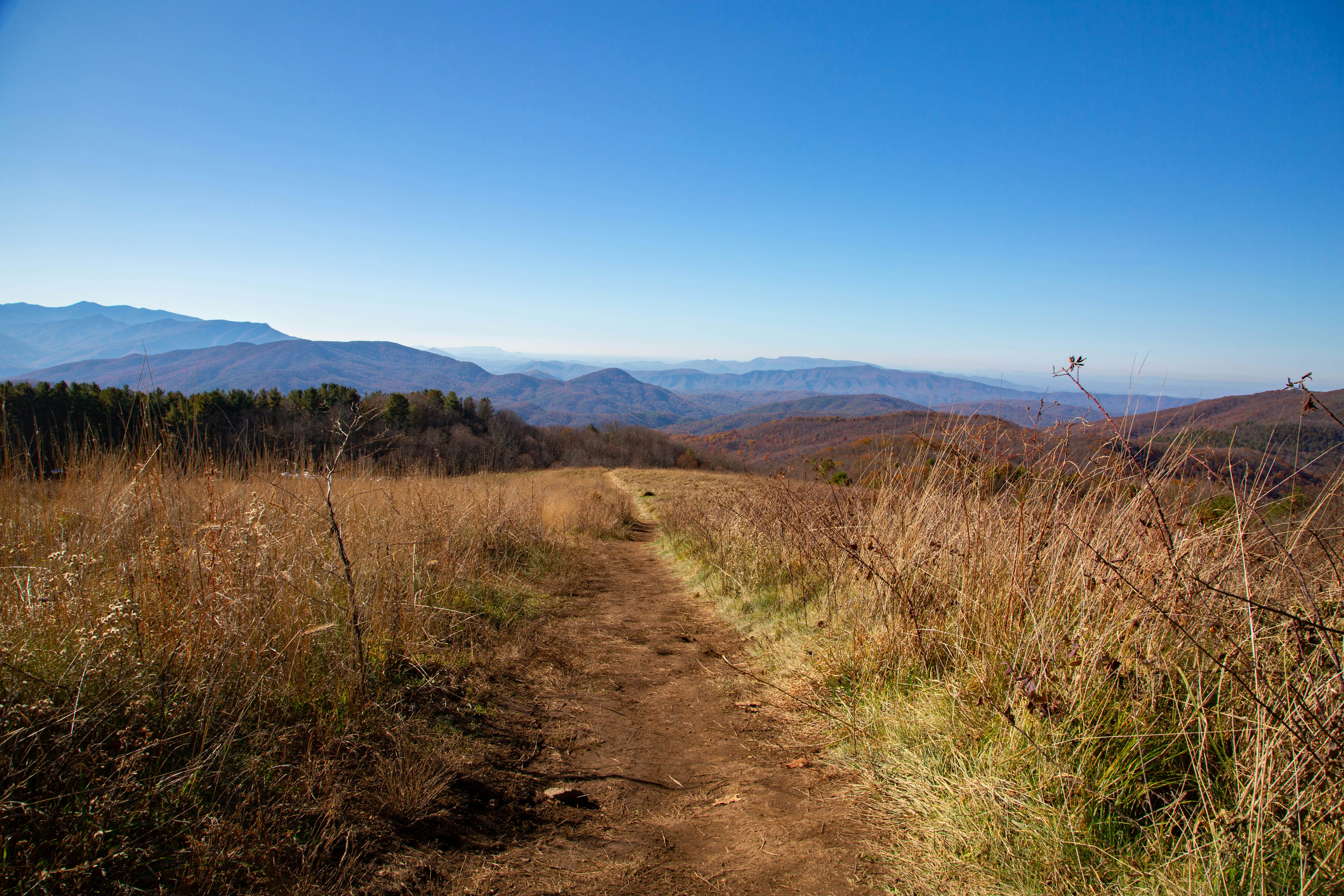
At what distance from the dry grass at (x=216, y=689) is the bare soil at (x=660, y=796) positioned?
284 mm

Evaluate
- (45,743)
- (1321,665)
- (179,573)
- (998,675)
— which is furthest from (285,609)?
(1321,665)

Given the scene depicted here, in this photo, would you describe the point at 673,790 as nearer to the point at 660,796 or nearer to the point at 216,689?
the point at 660,796

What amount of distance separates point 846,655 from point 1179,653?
1.69 metres

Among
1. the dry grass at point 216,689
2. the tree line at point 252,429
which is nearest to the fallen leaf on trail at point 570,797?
the dry grass at point 216,689

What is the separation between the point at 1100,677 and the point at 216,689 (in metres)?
3.61

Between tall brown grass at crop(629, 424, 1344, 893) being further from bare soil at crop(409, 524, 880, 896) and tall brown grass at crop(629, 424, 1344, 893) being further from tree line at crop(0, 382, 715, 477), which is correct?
tree line at crop(0, 382, 715, 477)

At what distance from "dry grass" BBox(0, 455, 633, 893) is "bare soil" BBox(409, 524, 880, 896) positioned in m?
0.28

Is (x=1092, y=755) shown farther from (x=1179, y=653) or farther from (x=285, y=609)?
(x=285, y=609)

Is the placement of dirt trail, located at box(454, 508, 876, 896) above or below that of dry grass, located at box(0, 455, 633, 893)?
below

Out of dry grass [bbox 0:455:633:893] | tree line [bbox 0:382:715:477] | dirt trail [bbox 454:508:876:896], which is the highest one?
tree line [bbox 0:382:715:477]

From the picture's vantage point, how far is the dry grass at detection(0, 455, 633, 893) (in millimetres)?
1698

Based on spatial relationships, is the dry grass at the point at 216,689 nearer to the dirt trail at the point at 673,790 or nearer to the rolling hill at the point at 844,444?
the dirt trail at the point at 673,790

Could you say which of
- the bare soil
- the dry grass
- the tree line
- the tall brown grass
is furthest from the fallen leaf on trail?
the tree line

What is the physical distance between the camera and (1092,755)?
2072mm
